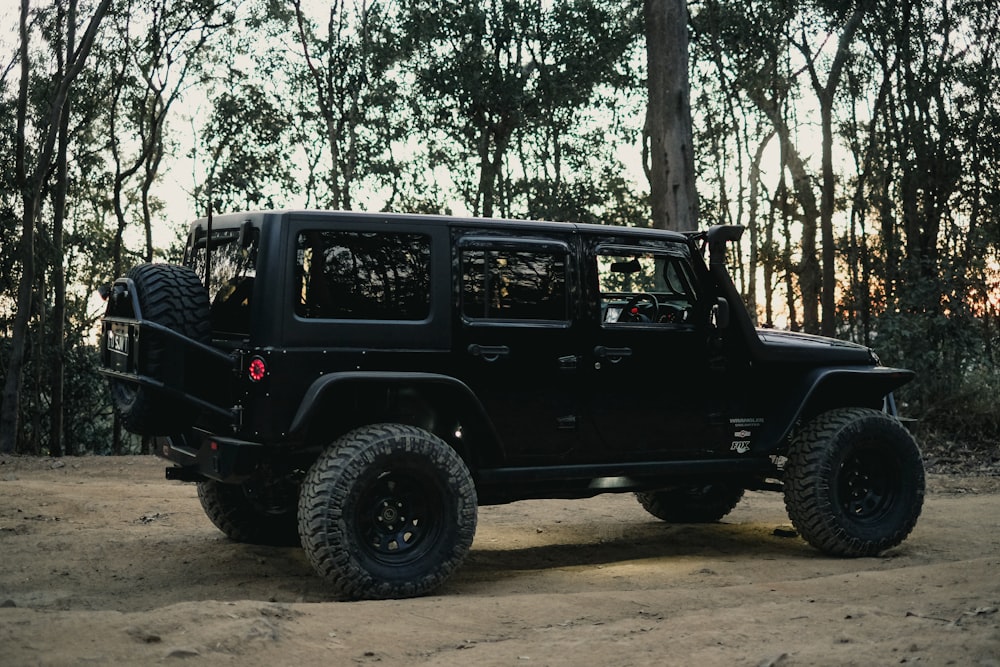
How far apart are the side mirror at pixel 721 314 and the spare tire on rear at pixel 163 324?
10.1ft

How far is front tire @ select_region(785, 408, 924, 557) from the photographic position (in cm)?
709

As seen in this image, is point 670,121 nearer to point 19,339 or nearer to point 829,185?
point 19,339

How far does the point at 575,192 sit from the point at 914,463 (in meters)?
20.5

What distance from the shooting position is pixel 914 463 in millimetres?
7367

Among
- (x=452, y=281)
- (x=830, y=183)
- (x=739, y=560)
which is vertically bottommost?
(x=739, y=560)

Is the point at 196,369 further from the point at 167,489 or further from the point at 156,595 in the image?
the point at 167,489

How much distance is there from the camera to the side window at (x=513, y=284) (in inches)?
242

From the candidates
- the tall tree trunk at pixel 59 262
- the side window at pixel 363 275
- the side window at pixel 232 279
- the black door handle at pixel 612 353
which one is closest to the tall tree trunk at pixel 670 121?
the black door handle at pixel 612 353

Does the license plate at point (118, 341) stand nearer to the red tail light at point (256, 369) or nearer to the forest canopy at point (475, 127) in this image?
the red tail light at point (256, 369)

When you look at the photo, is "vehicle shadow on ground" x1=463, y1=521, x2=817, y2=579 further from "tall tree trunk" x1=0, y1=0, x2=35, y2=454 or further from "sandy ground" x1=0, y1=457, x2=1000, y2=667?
"tall tree trunk" x1=0, y1=0, x2=35, y2=454

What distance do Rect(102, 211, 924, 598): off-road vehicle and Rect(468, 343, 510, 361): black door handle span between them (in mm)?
14

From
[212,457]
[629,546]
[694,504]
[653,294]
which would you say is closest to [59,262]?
[694,504]

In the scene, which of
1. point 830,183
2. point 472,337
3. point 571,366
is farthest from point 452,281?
point 830,183

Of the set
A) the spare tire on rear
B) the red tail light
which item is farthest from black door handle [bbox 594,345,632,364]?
the spare tire on rear
